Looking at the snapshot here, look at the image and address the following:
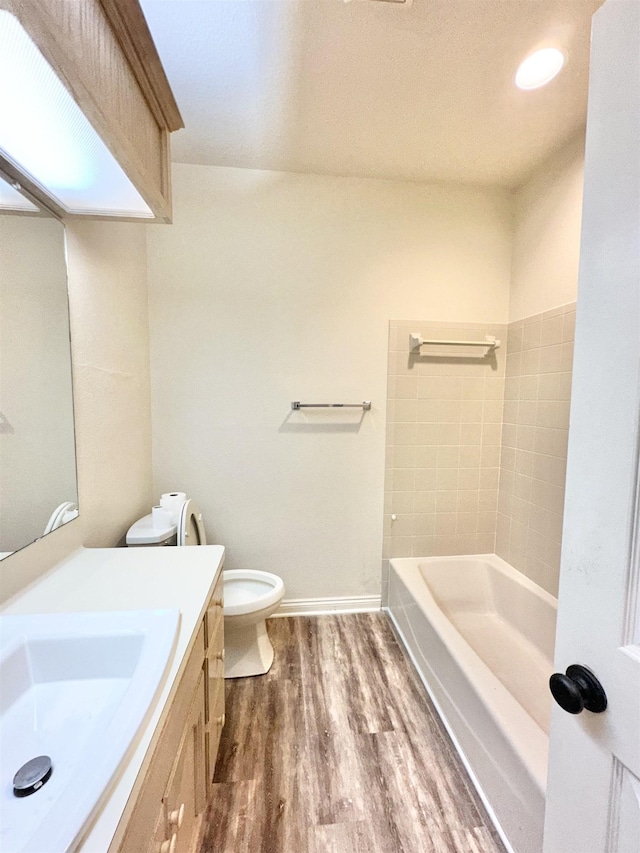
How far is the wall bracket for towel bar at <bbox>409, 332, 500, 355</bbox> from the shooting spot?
2219 mm

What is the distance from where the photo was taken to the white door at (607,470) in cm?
51

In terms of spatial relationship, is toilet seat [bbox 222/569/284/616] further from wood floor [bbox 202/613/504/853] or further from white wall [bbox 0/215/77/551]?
white wall [bbox 0/215/77/551]

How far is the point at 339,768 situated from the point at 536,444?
1.79 metres

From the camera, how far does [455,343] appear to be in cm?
225

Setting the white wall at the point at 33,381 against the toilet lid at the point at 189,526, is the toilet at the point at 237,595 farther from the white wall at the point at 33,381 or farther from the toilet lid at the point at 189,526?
the white wall at the point at 33,381

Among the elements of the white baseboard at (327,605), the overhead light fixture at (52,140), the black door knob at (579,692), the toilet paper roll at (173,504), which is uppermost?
the overhead light fixture at (52,140)

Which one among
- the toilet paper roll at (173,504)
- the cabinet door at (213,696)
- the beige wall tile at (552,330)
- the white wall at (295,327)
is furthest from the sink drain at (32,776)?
the beige wall tile at (552,330)

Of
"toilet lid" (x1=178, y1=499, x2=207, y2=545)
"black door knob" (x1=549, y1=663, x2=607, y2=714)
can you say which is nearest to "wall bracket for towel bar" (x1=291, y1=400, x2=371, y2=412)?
"toilet lid" (x1=178, y1=499, x2=207, y2=545)

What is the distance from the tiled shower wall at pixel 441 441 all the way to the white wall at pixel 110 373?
1442 millimetres

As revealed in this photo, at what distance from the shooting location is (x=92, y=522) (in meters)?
1.51

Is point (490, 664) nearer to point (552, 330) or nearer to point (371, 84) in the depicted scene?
point (552, 330)

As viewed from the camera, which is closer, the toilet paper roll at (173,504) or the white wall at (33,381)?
the white wall at (33,381)

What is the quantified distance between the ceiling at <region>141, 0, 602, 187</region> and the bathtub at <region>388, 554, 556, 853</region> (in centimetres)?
234

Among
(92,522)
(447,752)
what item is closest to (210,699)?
(92,522)
